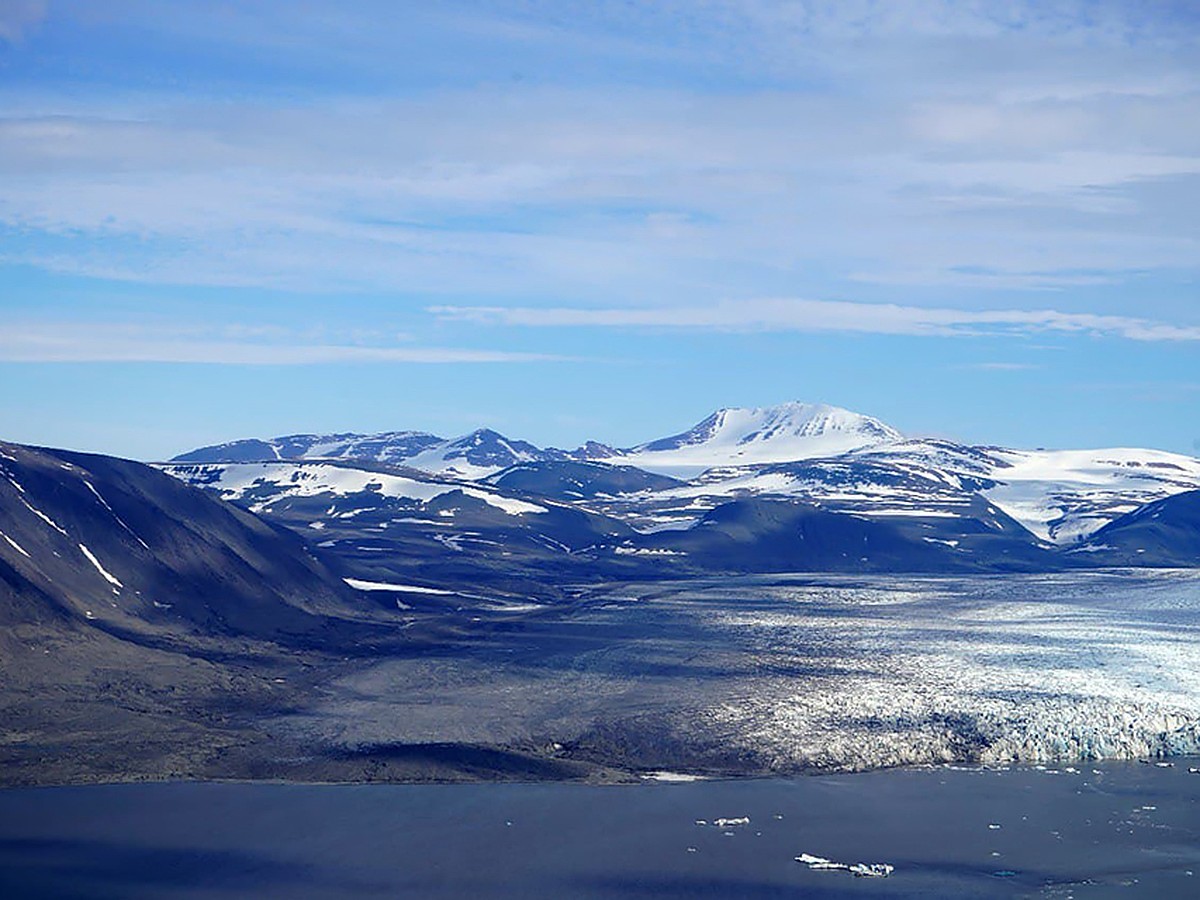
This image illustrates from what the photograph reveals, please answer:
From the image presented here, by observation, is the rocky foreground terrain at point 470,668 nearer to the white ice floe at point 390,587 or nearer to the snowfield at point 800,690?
the snowfield at point 800,690

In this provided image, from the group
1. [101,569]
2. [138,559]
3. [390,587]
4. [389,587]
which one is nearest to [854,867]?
[101,569]

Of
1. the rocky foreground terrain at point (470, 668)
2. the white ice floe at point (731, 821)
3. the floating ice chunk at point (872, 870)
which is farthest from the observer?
the rocky foreground terrain at point (470, 668)

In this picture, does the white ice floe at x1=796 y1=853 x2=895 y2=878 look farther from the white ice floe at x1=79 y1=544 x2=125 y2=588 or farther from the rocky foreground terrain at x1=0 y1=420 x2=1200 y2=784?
the white ice floe at x1=79 y1=544 x2=125 y2=588

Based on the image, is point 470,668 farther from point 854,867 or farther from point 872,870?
point 872,870

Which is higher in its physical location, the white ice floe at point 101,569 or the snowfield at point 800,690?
the white ice floe at point 101,569

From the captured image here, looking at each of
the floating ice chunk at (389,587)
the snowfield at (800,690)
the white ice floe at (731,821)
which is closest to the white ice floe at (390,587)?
the floating ice chunk at (389,587)

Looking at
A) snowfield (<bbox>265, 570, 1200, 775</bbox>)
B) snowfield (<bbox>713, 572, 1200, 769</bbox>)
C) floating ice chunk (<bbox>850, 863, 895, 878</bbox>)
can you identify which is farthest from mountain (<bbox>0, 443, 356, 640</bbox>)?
floating ice chunk (<bbox>850, 863, 895, 878</bbox>)

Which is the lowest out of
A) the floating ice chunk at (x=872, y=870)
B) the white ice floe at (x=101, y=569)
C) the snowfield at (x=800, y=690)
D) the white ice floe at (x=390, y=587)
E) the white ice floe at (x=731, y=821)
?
the floating ice chunk at (x=872, y=870)
